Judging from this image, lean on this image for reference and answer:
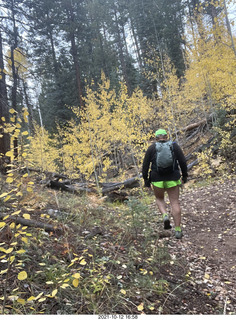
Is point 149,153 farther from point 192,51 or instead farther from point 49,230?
point 192,51

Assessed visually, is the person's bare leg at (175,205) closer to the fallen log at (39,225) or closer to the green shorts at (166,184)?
the green shorts at (166,184)

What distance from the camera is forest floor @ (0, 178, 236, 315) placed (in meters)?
1.89

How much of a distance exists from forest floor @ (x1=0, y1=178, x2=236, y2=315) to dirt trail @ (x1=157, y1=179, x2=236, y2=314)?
0.01 m

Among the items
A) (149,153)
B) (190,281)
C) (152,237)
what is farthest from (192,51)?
(190,281)

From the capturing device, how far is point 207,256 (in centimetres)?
335

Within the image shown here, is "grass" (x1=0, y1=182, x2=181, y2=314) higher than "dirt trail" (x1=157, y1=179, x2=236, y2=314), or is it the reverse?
"grass" (x1=0, y1=182, x2=181, y2=314)

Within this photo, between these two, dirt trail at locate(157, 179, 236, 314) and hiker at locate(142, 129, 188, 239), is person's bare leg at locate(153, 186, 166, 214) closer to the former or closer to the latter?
hiker at locate(142, 129, 188, 239)

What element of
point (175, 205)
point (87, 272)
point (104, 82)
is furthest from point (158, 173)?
point (104, 82)

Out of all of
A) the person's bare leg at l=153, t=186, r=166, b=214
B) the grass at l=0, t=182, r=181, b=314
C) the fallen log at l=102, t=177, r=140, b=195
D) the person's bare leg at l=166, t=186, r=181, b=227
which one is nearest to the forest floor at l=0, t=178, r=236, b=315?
the grass at l=0, t=182, r=181, b=314

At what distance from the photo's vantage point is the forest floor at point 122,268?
6.19 ft

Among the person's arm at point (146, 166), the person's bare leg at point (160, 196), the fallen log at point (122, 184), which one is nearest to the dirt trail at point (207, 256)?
the person's bare leg at point (160, 196)

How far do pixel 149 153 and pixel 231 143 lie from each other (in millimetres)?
7171

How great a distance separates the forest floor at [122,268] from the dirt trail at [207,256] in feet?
0.04

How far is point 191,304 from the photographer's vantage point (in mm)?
2182
